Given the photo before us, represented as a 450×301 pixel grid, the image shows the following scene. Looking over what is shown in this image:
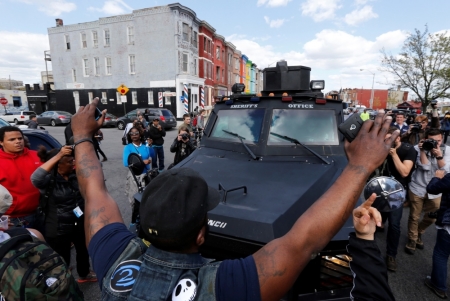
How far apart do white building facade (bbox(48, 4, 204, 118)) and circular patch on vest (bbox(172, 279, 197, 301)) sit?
26.2 m

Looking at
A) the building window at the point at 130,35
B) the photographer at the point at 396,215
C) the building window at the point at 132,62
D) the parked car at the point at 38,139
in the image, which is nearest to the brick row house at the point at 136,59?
the building window at the point at 130,35

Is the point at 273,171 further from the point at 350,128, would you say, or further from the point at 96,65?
the point at 96,65

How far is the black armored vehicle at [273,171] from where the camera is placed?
2.06 meters

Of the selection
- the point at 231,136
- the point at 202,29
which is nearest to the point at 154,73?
the point at 202,29

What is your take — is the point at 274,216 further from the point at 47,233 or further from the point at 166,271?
the point at 47,233

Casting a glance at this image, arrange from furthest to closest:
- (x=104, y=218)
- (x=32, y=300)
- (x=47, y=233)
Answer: (x=47, y=233), (x=32, y=300), (x=104, y=218)

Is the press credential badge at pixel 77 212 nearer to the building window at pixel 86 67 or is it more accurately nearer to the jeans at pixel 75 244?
the jeans at pixel 75 244

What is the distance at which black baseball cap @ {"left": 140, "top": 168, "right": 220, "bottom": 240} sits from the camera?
97cm

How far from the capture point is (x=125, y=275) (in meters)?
1.02

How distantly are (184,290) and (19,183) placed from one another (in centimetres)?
313

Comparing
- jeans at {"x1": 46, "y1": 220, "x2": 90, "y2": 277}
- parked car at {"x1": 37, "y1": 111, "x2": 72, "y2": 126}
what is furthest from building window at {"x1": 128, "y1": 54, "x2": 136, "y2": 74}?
jeans at {"x1": 46, "y1": 220, "x2": 90, "y2": 277}

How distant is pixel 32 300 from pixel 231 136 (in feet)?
9.58

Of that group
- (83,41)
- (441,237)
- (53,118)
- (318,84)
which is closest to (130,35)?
(83,41)

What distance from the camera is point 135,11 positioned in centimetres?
2833
